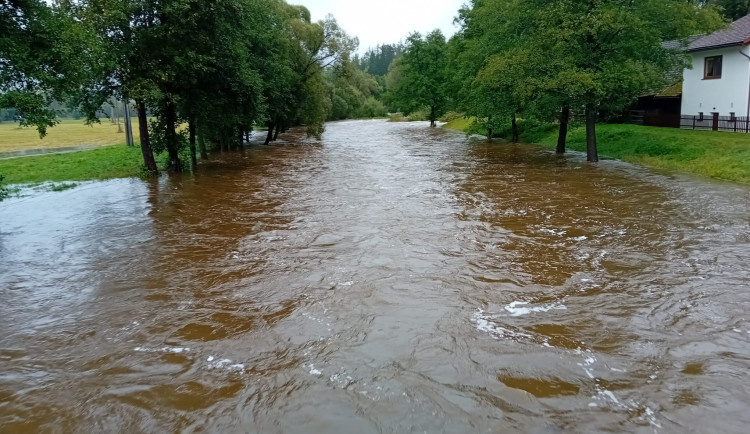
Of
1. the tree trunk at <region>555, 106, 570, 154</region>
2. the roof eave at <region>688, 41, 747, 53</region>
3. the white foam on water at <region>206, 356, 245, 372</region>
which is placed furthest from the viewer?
the roof eave at <region>688, 41, 747, 53</region>

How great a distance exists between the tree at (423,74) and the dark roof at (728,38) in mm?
33391

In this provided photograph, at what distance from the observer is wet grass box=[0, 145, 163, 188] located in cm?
2228

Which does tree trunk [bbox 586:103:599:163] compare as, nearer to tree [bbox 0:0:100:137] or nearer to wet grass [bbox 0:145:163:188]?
A: tree [bbox 0:0:100:137]

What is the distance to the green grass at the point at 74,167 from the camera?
22.3m

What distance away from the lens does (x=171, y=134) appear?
22.2 meters

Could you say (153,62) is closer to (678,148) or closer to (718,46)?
(678,148)

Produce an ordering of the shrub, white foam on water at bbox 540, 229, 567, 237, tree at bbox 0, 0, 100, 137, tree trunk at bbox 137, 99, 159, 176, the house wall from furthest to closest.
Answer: the shrub < the house wall < tree trunk at bbox 137, 99, 159, 176 < white foam on water at bbox 540, 229, 567, 237 < tree at bbox 0, 0, 100, 137

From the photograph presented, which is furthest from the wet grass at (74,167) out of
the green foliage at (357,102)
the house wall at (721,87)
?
the green foliage at (357,102)

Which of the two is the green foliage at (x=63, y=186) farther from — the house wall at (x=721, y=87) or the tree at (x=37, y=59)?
the house wall at (x=721, y=87)

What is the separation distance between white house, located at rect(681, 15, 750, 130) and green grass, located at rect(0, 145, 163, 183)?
30.2 meters

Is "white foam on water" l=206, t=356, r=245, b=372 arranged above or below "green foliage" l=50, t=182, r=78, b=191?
below

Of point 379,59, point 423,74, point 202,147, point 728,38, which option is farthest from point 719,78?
point 379,59

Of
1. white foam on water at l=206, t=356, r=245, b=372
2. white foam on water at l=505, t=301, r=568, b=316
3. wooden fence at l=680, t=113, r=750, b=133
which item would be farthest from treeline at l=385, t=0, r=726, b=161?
white foam on water at l=206, t=356, r=245, b=372

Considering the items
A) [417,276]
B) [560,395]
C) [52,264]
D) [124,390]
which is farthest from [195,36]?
[560,395]
